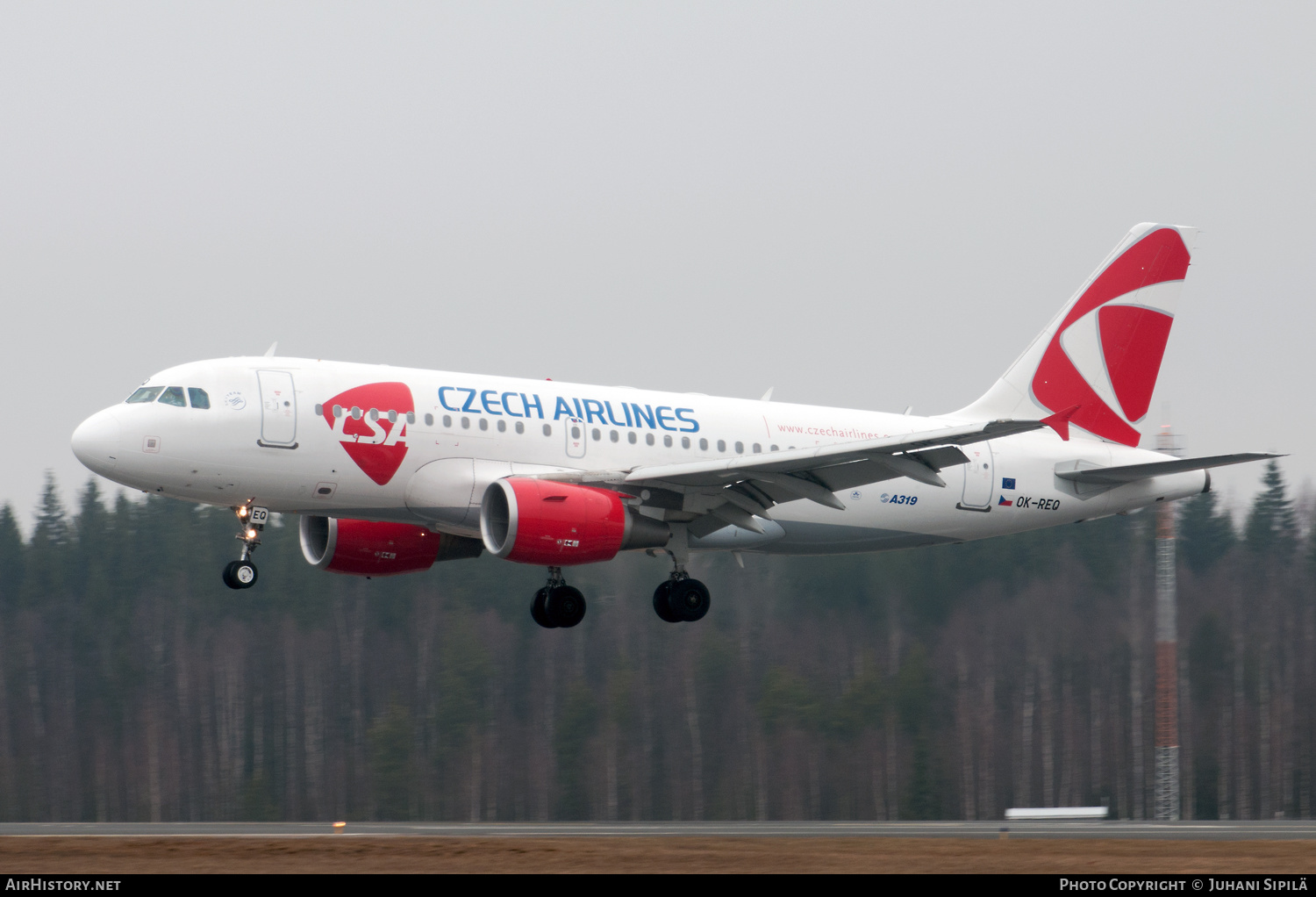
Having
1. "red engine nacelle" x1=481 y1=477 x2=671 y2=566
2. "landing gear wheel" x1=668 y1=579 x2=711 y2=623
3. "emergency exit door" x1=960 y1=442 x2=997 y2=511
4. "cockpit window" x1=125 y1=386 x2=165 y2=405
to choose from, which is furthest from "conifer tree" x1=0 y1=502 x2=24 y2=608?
"emergency exit door" x1=960 y1=442 x2=997 y2=511

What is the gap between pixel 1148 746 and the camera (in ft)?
200

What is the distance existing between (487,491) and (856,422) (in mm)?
8585

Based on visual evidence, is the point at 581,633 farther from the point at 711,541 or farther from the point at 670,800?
the point at 711,541

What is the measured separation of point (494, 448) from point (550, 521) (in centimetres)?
213

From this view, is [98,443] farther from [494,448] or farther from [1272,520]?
[1272,520]

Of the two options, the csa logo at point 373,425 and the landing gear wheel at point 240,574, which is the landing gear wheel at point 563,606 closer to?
the csa logo at point 373,425

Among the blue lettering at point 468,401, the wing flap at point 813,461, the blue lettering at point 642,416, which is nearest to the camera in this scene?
the wing flap at point 813,461

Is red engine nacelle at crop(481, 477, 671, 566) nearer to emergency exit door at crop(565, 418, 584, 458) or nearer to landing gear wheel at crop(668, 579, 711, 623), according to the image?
emergency exit door at crop(565, 418, 584, 458)

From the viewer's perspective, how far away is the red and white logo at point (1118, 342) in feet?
116

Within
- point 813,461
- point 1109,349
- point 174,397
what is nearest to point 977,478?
point 1109,349

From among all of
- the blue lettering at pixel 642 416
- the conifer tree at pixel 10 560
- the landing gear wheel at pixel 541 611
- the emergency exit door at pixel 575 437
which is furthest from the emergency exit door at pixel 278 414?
the conifer tree at pixel 10 560

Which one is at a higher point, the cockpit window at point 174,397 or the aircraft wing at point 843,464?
the cockpit window at point 174,397

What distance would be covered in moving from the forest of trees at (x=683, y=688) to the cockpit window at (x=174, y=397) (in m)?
36.1
